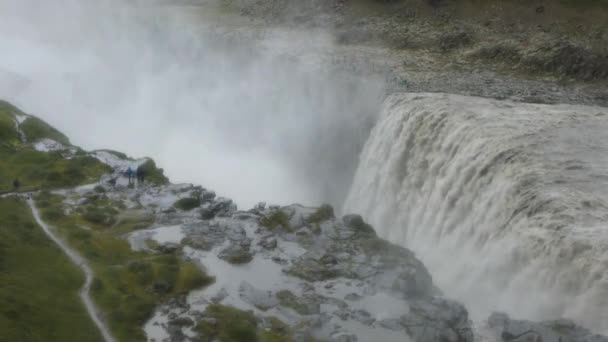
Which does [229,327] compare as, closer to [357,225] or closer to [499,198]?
[357,225]

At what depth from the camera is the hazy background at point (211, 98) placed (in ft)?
215

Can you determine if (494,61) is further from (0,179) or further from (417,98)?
(0,179)

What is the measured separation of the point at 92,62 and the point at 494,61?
6875cm

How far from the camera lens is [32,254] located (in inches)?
1436

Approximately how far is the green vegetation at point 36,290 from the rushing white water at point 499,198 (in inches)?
857

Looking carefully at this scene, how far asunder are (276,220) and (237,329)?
13.8 m

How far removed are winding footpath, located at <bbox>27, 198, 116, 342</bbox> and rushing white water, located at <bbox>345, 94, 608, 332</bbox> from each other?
19.9m

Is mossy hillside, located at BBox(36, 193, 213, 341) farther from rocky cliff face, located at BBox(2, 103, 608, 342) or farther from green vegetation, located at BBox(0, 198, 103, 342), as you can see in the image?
green vegetation, located at BBox(0, 198, 103, 342)

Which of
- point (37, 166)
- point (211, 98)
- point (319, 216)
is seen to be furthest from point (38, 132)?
point (319, 216)

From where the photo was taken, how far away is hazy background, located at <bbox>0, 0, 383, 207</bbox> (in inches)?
2576

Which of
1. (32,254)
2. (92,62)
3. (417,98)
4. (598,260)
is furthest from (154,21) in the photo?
(598,260)

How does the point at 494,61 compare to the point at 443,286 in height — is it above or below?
above

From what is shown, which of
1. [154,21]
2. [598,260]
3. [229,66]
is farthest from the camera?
[154,21]

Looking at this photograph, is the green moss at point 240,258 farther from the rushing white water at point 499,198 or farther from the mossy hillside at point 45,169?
the mossy hillside at point 45,169
